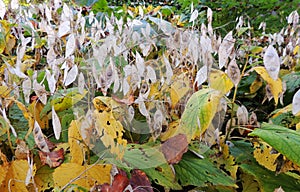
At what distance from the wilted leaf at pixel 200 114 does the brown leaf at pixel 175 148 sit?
1cm

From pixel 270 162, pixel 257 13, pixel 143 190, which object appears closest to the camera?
pixel 143 190

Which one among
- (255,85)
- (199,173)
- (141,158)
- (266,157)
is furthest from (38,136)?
(255,85)

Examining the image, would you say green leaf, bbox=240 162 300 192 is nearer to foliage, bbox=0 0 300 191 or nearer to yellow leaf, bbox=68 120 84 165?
foliage, bbox=0 0 300 191

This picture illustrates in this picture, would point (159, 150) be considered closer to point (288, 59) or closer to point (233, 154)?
point (233, 154)

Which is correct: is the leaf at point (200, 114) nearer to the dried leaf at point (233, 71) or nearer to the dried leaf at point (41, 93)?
the dried leaf at point (233, 71)

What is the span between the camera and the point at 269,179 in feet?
2.25

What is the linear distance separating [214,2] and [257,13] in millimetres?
255

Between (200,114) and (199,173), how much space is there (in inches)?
4.1

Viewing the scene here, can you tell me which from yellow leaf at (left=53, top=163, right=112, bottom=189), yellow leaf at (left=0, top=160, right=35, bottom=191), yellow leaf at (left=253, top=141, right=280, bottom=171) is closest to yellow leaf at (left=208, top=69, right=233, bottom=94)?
yellow leaf at (left=253, top=141, right=280, bottom=171)

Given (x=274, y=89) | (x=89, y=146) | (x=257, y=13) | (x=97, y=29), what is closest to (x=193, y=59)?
(x=274, y=89)

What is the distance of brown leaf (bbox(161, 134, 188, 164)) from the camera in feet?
2.10

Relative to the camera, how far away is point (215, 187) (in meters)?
0.71

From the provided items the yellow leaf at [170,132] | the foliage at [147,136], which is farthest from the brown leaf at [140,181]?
the yellow leaf at [170,132]

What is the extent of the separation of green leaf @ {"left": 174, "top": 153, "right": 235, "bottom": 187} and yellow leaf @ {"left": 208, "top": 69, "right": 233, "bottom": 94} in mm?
128
